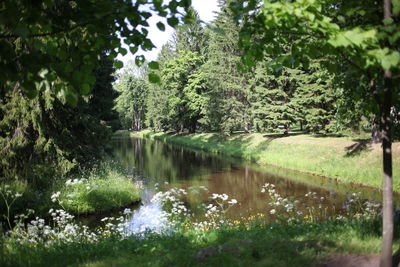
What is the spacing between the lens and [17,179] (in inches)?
503

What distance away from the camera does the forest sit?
9.11 feet

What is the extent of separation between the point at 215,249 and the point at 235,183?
14.1 meters

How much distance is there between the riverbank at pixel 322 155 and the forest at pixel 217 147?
0.46ft

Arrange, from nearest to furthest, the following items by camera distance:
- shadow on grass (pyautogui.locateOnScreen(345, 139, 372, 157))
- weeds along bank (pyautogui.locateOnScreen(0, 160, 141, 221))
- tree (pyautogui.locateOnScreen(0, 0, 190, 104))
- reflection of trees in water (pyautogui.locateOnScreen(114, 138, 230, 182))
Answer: tree (pyautogui.locateOnScreen(0, 0, 190, 104)) < weeds along bank (pyautogui.locateOnScreen(0, 160, 141, 221)) < shadow on grass (pyautogui.locateOnScreen(345, 139, 372, 157)) < reflection of trees in water (pyautogui.locateOnScreen(114, 138, 230, 182))

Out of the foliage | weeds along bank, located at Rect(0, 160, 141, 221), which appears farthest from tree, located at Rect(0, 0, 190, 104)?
the foliage

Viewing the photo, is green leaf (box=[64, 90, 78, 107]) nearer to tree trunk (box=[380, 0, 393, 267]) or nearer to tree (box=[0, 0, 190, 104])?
tree (box=[0, 0, 190, 104])

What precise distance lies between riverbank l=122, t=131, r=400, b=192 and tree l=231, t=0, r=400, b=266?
13.2 meters

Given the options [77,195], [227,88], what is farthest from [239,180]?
[227,88]

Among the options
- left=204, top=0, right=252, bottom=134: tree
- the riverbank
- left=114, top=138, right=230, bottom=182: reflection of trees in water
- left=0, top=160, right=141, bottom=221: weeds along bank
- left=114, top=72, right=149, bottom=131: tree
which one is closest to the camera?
left=0, top=160, right=141, bottom=221: weeds along bank

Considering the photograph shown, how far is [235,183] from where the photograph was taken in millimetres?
18562

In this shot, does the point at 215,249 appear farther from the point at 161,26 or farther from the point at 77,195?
the point at 77,195

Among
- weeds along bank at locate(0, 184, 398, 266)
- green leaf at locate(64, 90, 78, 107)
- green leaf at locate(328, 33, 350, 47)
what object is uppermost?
green leaf at locate(328, 33, 350, 47)

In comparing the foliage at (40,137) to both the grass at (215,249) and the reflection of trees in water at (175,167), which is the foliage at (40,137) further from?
the grass at (215,249)

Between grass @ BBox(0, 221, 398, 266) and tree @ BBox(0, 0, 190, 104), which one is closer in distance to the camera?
tree @ BBox(0, 0, 190, 104)
